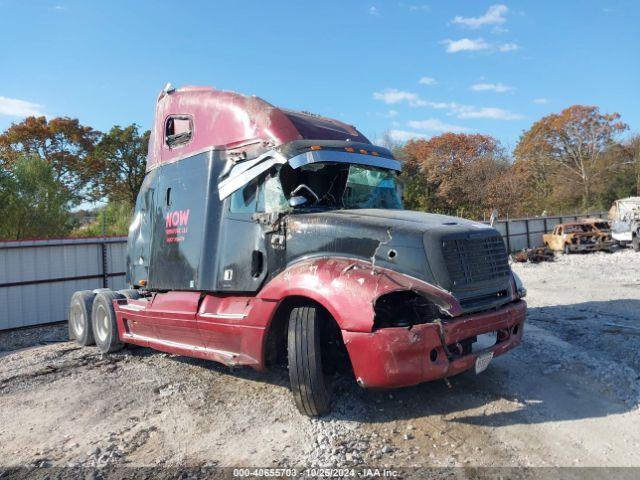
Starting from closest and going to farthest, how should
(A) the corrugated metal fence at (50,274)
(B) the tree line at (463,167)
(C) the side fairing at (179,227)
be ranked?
1. (C) the side fairing at (179,227)
2. (A) the corrugated metal fence at (50,274)
3. (B) the tree line at (463,167)

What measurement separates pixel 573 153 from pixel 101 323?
4320 centimetres

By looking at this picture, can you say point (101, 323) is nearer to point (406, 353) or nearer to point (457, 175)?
point (406, 353)

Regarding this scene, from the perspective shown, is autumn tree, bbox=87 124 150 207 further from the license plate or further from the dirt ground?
the license plate

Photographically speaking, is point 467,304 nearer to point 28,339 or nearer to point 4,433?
point 4,433

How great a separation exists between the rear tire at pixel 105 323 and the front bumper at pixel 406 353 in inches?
187

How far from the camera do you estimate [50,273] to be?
462 inches

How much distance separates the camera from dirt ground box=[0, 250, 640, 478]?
4145mm

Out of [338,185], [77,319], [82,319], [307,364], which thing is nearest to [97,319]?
Result: [82,319]

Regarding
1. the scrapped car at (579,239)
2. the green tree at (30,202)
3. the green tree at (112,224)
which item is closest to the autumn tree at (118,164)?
the green tree at (112,224)

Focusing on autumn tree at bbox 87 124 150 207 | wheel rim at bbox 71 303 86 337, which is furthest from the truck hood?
autumn tree at bbox 87 124 150 207

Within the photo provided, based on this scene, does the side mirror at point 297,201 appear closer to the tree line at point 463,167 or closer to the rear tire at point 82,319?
the rear tire at point 82,319

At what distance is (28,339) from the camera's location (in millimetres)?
10562

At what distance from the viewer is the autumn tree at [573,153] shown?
40.7m

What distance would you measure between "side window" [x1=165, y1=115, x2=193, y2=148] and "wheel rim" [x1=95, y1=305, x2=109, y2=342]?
2.92 m
